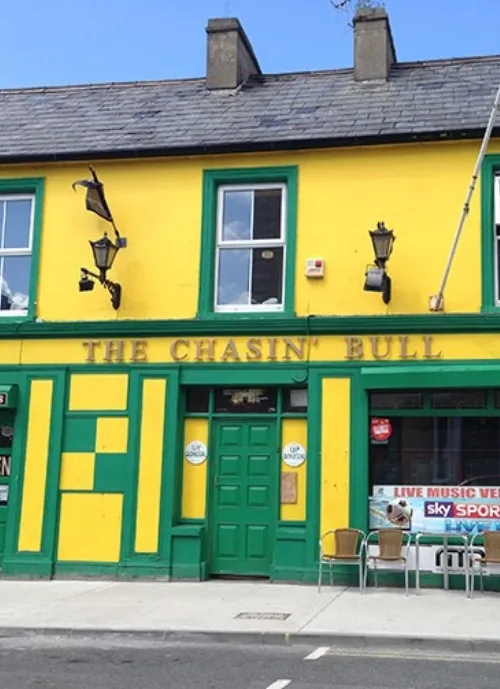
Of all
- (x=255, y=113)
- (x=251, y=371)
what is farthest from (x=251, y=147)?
(x=251, y=371)

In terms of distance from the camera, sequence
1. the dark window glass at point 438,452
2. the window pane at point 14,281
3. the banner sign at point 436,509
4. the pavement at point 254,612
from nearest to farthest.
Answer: the pavement at point 254,612
the banner sign at point 436,509
the dark window glass at point 438,452
the window pane at point 14,281

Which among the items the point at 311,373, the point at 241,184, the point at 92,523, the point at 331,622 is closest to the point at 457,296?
the point at 311,373

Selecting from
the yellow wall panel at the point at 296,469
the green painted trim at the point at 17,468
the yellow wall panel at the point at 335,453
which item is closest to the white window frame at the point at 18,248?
the green painted trim at the point at 17,468

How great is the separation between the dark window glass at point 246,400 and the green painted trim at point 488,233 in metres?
3.05

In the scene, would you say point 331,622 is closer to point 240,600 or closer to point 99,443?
point 240,600

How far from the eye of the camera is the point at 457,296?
1115 cm

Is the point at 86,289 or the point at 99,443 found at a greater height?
the point at 86,289

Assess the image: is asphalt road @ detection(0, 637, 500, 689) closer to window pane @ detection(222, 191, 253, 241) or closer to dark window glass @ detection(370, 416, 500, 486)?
dark window glass @ detection(370, 416, 500, 486)

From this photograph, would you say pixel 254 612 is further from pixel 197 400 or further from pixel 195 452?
pixel 197 400

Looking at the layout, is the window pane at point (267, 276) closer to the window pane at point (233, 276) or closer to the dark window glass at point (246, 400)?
the window pane at point (233, 276)

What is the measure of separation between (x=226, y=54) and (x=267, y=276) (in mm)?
4401

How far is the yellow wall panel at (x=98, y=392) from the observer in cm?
1180

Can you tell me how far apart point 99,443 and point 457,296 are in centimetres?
518

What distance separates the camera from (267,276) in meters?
11.9
